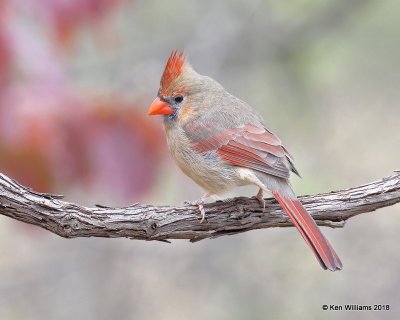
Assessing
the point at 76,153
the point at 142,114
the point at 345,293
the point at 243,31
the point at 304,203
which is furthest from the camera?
the point at 243,31

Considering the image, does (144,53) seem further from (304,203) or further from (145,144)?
(304,203)

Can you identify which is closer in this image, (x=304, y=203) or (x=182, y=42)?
(x=304, y=203)

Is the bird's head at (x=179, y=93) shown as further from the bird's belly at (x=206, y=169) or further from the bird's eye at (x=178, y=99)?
the bird's belly at (x=206, y=169)

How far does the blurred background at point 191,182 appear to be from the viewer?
3.72 m

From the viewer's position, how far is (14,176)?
11.2 feet

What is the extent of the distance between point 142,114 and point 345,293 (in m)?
2.25

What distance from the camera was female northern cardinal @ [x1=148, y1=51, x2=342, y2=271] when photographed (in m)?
3.52

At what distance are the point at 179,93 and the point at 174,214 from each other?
1.06 m

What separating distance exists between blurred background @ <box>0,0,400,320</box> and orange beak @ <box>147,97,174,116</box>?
44 millimetres

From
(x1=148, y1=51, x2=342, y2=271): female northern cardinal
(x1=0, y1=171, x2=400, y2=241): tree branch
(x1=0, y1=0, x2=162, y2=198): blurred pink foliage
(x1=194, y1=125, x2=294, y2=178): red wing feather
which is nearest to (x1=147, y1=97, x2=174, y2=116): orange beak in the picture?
(x1=148, y1=51, x2=342, y2=271): female northern cardinal

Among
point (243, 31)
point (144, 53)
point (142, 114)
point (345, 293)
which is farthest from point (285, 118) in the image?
point (142, 114)

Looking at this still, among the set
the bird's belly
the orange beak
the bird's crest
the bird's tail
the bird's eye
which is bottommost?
the bird's tail

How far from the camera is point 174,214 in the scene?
3137 millimetres

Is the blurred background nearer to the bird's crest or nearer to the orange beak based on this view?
the orange beak
